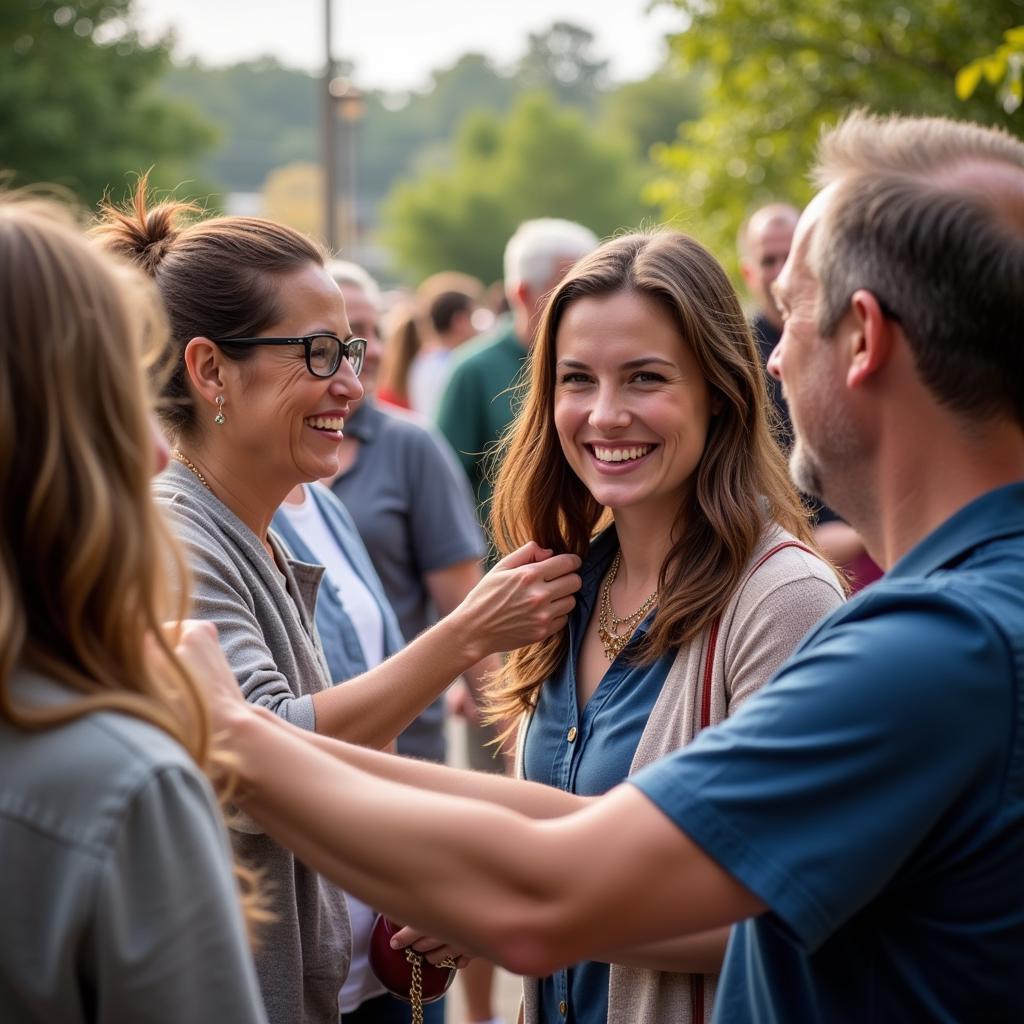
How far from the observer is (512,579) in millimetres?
2719

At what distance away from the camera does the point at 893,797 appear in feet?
4.95

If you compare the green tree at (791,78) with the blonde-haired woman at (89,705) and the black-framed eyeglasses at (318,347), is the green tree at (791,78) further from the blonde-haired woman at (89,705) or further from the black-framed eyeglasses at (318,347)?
the blonde-haired woman at (89,705)

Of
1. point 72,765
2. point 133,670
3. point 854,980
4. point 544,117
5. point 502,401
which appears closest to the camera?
point 72,765

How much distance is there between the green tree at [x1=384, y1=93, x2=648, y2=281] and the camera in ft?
242

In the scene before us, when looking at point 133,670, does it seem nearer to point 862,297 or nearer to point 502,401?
point 862,297

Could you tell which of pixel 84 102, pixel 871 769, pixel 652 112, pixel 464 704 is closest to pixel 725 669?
pixel 871 769

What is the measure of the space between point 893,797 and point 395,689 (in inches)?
49.3

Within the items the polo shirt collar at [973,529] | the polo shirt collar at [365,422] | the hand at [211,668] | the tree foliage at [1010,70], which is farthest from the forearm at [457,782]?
the polo shirt collar at [365,422]

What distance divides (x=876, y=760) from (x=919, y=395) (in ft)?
1.48

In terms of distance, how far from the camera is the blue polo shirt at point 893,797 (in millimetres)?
1508

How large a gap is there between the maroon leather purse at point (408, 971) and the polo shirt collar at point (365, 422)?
2.44 m

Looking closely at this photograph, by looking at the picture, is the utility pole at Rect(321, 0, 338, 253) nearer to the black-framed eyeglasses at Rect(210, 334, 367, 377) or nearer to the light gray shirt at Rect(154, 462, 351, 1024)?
the black-framed eyeglasses at Rect(210, 334, 367, 377)

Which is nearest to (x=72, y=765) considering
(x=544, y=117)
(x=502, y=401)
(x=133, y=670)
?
(x=133, y=670)

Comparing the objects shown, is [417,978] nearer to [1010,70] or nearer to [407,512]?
[407,512]
